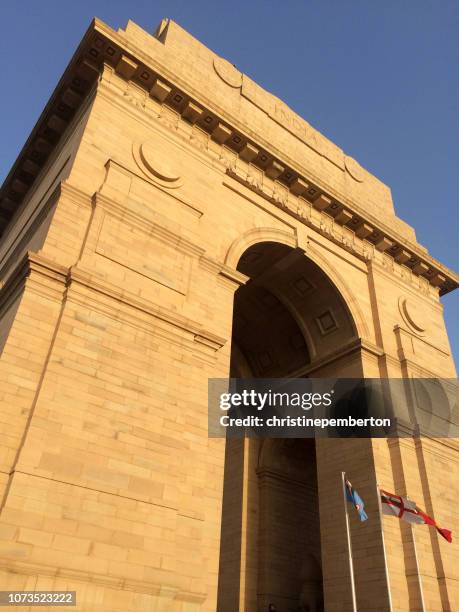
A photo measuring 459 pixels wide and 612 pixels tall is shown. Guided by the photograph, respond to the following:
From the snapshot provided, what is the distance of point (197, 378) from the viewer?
42.7 feet

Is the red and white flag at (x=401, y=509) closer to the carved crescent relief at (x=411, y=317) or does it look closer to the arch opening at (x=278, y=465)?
the arch opening at (x=278, y=465)

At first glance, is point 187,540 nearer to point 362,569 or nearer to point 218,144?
point 362,569

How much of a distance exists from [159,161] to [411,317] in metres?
11.6

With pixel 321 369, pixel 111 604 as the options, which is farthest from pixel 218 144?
pixel 111 604

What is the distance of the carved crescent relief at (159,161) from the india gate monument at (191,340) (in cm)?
6

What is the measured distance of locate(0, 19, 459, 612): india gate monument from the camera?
33.0ft

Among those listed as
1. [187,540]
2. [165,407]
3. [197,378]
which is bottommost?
[187,540]

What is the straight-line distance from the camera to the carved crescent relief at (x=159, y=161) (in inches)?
620

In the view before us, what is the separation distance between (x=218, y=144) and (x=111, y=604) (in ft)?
47.8

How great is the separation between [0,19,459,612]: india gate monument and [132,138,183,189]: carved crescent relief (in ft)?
0.21

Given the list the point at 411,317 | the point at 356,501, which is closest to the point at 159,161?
the point at 356,501

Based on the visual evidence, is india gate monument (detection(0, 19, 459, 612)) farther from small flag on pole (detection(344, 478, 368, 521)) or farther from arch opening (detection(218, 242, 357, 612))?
small flag on pole (detection(344, 478, 368, 521))

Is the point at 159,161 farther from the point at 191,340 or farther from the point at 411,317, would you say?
the point at 411,317

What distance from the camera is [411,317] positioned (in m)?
21.4
